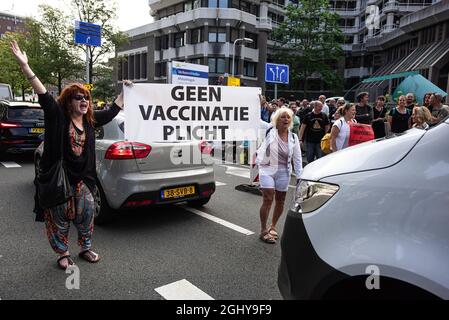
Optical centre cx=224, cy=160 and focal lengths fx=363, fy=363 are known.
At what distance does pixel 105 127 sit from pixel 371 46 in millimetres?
48691

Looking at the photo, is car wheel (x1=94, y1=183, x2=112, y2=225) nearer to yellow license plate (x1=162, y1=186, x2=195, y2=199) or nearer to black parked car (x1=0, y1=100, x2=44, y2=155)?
yellow license plate (x1=162, y1=186, x2=195, y2=199)

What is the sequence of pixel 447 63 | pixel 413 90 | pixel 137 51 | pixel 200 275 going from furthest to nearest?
pixel 137 51 → pixel 447 63 → pixel 413 90 → pixel 200 275

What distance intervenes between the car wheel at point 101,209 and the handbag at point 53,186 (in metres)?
1.39

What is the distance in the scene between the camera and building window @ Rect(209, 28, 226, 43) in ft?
137

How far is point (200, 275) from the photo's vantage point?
11.5ft

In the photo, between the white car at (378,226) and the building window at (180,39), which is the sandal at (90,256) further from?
the building window at (180,39)

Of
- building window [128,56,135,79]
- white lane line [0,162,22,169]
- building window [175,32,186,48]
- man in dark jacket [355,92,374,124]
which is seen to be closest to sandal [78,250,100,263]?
man in dark jacket [355,92,374,124]

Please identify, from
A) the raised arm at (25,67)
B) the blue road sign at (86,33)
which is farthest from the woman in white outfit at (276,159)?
the blue road sign at (86,33)

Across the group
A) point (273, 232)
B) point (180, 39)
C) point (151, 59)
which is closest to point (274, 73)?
point (273, 232)

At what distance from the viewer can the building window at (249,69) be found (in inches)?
1741

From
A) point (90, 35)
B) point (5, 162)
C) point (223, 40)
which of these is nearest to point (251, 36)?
point (223, 40)

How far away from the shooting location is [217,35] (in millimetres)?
41688

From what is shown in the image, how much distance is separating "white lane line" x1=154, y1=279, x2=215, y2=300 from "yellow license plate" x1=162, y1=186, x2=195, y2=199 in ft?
5.20
